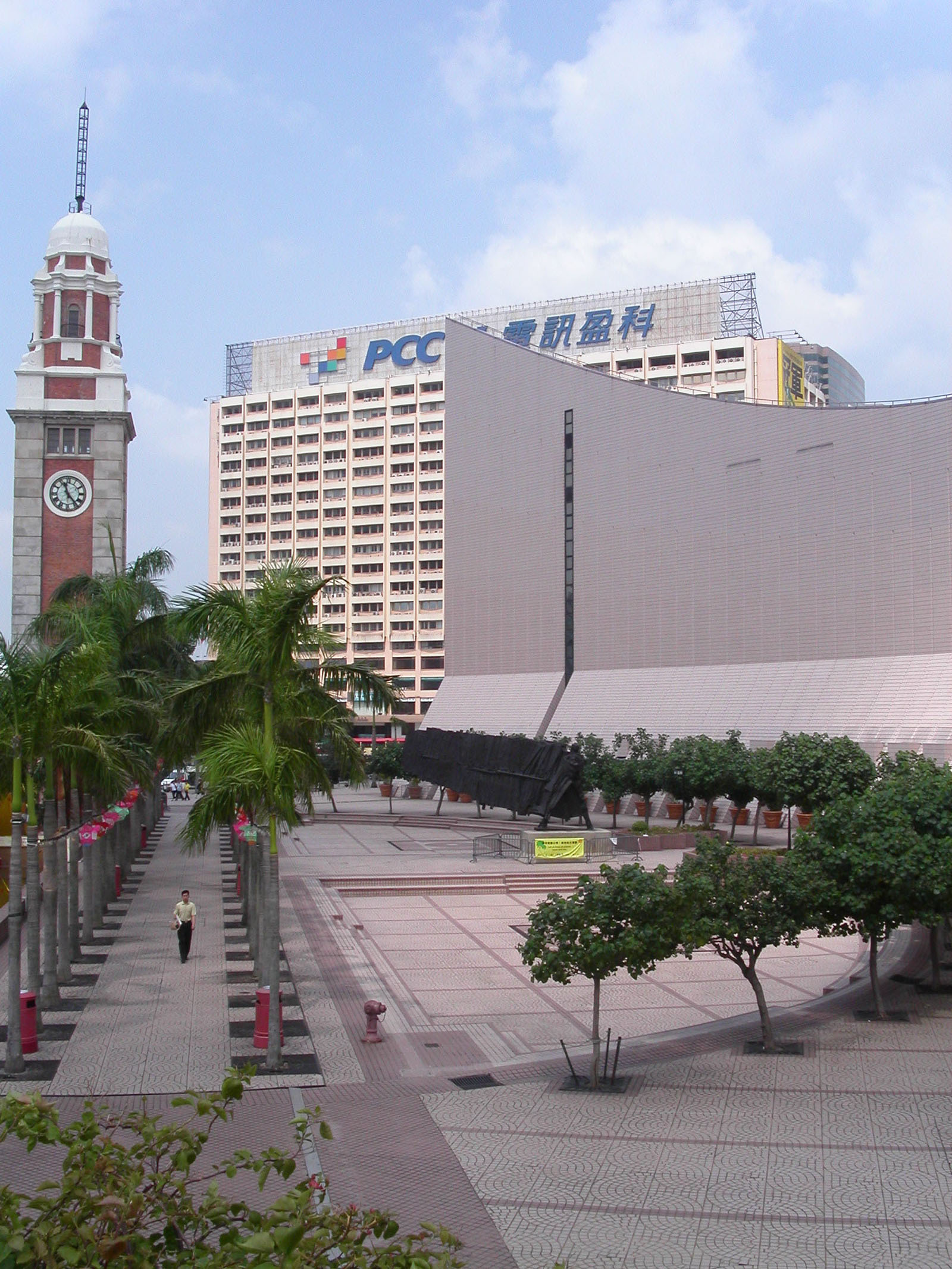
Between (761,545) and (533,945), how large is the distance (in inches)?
1577

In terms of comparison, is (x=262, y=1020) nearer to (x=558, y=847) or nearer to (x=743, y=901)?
(x=743, y=901)

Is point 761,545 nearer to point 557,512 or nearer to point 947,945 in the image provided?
point 557,512

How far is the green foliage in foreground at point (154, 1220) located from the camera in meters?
3.54

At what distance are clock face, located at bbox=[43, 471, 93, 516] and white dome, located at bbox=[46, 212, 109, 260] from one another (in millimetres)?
10015

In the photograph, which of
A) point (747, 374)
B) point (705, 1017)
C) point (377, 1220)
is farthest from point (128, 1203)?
point (747, 374)

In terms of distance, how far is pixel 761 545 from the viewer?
50.9 meters

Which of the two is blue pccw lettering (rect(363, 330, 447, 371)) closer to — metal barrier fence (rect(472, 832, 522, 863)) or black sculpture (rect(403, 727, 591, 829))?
black sculpture (rect(403, 727, 591, 829))

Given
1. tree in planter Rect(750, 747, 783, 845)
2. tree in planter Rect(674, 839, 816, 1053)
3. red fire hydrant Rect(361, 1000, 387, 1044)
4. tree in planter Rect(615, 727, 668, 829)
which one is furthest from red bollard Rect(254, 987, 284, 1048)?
tree in planter Rect(615, 727, 668, 829)

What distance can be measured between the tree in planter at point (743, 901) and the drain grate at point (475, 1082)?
8.81 ft

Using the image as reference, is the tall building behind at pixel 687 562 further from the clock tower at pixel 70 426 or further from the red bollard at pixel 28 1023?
the red bollard at pixel 28 1023

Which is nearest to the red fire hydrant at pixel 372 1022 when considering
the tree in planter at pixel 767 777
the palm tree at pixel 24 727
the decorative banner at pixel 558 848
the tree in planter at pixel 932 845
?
the palm tree at pixel 24 727

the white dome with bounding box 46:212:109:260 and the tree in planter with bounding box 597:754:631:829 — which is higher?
the white dome with bounding box 46:212:109:260

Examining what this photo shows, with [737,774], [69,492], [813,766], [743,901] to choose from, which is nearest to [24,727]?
[743,901]

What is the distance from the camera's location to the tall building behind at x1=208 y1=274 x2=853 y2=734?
313ft
